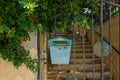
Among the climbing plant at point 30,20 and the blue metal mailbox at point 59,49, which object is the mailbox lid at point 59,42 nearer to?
the blue metal mailbox at point 59,49

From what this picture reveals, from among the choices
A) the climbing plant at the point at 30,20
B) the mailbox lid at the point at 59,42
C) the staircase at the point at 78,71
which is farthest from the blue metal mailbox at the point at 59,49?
the staircase at the point at 78,71

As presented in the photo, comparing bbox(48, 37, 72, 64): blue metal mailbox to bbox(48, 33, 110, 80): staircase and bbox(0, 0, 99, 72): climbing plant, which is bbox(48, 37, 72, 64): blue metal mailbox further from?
bbox(48, 33, 110, 80): staircase

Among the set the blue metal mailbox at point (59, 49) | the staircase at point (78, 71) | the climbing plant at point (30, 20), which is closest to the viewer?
the climbing plant at point (30, 20)

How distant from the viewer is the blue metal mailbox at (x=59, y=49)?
121 inches

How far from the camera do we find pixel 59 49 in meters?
3.06

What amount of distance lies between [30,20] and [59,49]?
0.49 meters

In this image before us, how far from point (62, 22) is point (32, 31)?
39 centimetres

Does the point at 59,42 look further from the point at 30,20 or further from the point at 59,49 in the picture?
the point at 30,20

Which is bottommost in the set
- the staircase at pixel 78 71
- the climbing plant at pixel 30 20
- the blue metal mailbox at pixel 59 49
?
the staircase at pixel 78 71

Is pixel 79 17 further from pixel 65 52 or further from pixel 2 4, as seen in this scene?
pixel 2 4

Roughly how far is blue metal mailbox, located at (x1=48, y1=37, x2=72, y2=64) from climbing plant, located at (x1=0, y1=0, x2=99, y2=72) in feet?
0.52

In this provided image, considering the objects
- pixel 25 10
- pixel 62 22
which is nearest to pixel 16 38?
pixel 25 10

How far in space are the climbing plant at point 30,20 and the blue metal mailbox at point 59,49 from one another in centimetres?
16

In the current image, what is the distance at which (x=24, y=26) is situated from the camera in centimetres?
274
